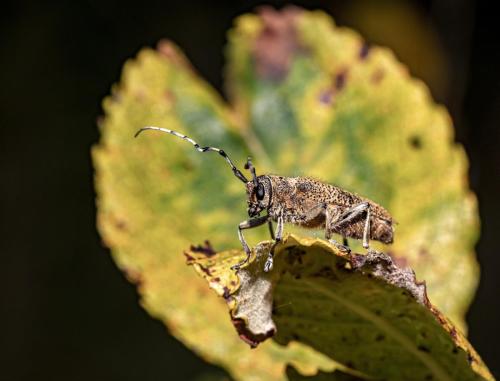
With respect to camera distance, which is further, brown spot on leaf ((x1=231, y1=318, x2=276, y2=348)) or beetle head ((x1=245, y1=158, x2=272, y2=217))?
beetle head ((x1=245, y1=158, x2=272, y2=217))

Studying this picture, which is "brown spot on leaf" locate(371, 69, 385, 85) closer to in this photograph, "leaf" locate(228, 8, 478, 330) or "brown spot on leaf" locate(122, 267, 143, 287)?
"leaf" locate(228, 8, 478, 330)

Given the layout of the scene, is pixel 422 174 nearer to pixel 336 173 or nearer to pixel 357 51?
pixel 336 173

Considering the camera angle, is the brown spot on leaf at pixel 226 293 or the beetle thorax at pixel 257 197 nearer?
the brown spot on leaf at pixel 226 293

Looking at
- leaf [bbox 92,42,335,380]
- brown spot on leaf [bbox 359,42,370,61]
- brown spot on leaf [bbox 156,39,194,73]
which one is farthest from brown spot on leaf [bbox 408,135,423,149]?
brown spot on leaf [bbox 156,39,194,73]

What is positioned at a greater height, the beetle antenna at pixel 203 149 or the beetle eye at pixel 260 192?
the beetle antenna at pixel 203 149

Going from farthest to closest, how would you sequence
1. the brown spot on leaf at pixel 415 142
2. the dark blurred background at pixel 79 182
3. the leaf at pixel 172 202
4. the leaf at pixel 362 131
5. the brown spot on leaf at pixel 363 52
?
the dark blurred background at pixel 79 182 → the brown spot on leaf at pixel 363 52 → the brown spot on leaf at pixel 415 142 → the leaf at pixel 362 131 → the leaf at pixel 172 202

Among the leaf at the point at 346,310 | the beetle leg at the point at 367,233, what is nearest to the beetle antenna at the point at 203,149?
the beetle leg at the point at 367,233

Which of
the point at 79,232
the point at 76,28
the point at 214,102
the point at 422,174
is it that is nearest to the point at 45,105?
the point at 76,28

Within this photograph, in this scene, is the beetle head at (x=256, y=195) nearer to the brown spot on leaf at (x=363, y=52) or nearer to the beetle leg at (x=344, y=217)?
the beetle leg at (x=344, y=217)
